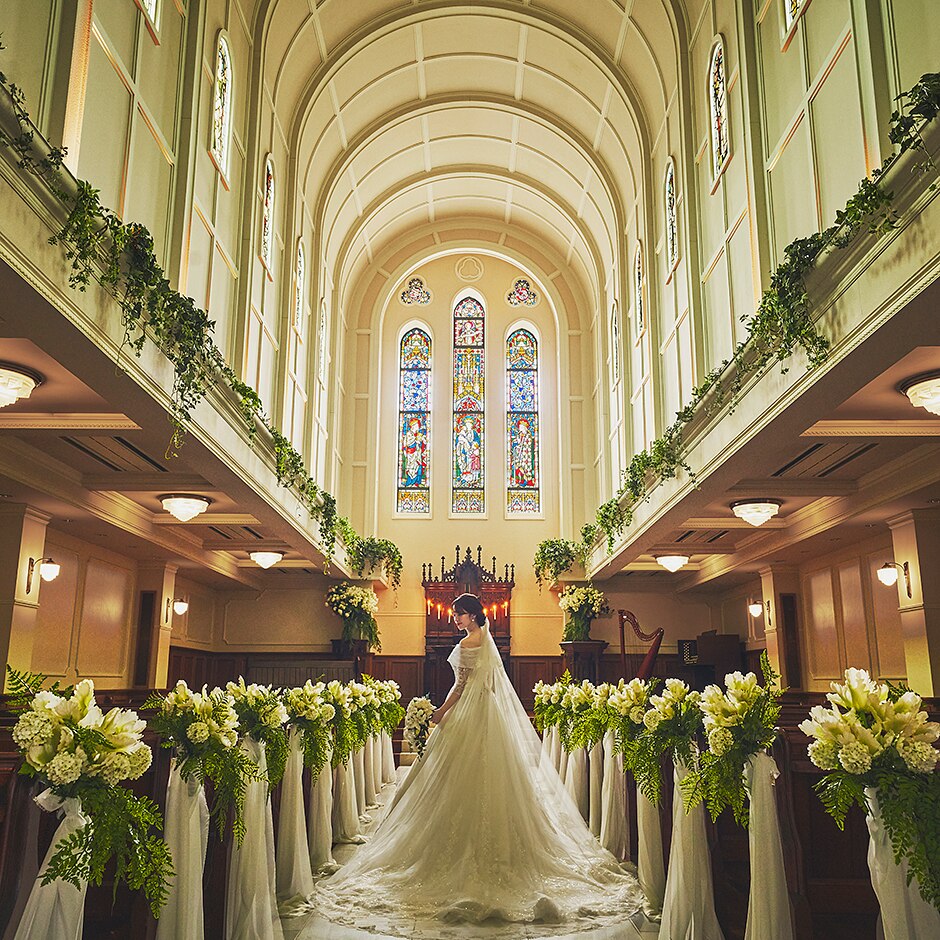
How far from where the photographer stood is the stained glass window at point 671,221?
13125mm

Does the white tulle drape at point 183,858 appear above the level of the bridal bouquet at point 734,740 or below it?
below

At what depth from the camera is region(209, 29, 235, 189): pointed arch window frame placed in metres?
10.4

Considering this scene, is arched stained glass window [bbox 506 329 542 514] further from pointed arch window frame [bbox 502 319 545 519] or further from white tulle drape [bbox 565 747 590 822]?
white tulle drape [bbox 565 747 590 822]

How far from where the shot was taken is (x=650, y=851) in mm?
6961

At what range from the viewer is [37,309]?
5.34 m

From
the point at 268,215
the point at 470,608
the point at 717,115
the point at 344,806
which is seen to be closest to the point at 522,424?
the point at 268,215

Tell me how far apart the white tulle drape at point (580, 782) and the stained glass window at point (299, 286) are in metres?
8.56

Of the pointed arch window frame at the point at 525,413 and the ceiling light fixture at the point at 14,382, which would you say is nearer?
the ceiling light fixture at the point at 14,382

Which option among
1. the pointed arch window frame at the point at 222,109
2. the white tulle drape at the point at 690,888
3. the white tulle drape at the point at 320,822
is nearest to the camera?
the white tulle drape at the point at 690,888

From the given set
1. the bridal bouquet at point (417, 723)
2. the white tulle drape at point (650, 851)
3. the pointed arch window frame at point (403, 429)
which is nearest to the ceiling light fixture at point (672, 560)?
the bridal bouquet at point (417, 723)

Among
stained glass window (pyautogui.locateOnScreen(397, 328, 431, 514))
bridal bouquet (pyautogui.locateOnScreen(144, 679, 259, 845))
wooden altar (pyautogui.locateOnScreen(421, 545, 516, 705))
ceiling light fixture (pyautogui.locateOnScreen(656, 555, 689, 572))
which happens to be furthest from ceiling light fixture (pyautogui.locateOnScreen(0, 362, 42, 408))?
stained glass window (pyautogui.locateOnScreen(397, 328, 431, 514))

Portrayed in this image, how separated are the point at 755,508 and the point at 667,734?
5.38 meters

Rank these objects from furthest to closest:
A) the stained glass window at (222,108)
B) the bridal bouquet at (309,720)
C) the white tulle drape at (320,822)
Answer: the stained glass window at (222,108)
the white tulle drape at (320,822)
the bridal bouquet at (309,720)

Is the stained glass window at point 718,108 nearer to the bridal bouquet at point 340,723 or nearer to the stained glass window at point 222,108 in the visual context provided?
the stained glass window at point 222,108
